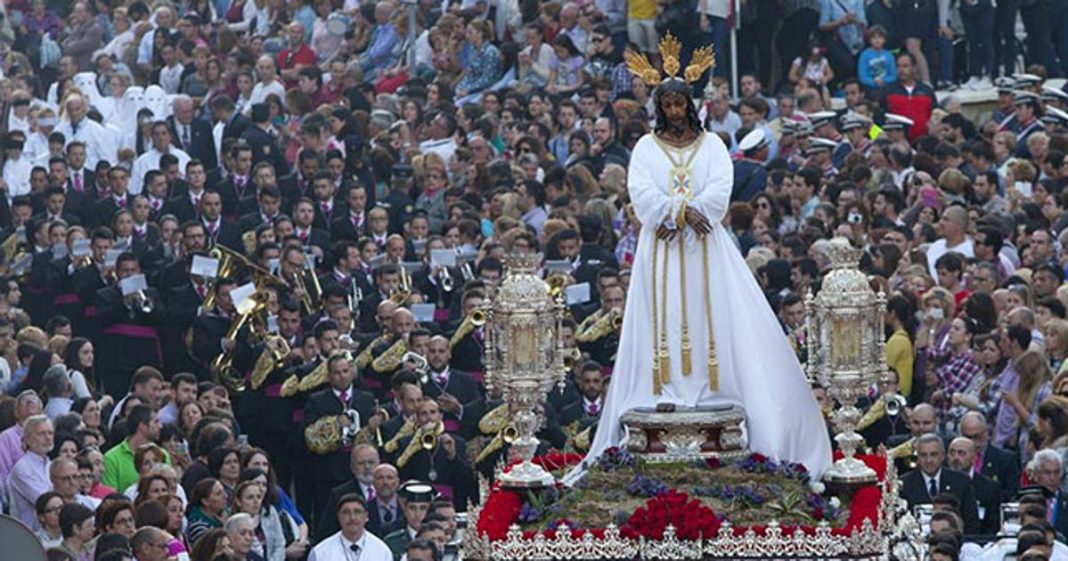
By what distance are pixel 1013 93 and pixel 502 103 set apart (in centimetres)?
566

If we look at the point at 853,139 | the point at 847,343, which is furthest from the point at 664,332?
the point at 853,139

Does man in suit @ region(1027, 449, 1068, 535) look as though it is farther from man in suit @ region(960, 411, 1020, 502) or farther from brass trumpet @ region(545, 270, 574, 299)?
brass trumpet @ region(545, 270, 574, 299)

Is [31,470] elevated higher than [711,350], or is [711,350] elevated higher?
[711,350]

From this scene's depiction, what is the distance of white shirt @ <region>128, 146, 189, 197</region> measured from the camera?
123ft

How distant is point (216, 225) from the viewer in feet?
114

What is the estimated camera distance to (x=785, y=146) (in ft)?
118

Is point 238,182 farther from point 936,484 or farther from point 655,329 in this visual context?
point 655,329

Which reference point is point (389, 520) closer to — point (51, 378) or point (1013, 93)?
point (51, 378)

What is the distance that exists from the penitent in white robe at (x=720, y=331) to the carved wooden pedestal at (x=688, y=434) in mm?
166

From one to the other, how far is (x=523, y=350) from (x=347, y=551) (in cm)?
280

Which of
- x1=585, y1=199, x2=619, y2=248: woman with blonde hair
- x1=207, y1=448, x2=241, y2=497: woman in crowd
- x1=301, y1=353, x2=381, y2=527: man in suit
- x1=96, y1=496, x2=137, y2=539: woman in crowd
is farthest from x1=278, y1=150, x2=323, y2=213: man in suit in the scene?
x1=96, y1=496, x2=137, y2=539: woman in crowd

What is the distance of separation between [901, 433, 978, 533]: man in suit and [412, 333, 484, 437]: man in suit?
406 cm

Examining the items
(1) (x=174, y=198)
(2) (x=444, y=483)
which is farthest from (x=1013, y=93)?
(2) (x=444, y=483)

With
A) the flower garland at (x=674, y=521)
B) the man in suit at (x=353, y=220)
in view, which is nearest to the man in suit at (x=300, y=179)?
the man in suit at (x=353, y=220)
